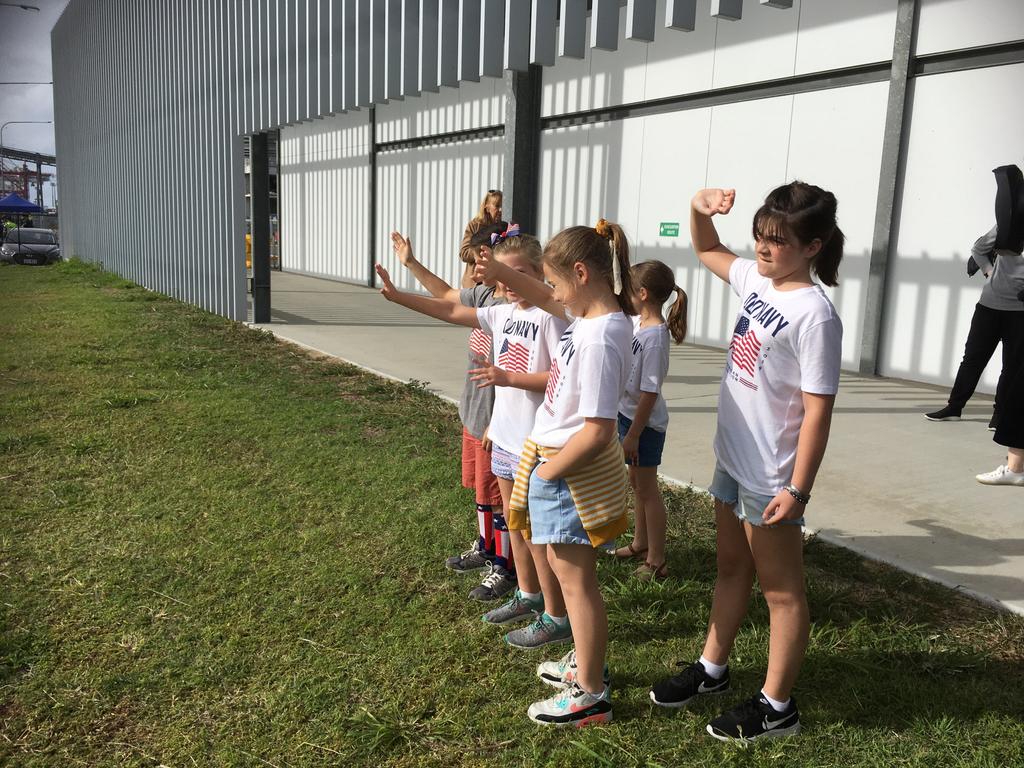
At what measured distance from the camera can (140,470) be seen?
488cm

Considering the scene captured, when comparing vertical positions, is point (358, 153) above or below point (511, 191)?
above

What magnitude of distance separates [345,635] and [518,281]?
4.82 feet

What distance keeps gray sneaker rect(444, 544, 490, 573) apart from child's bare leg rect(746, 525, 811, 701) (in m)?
1.54

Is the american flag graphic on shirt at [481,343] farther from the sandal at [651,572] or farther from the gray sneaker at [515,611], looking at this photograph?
the sandal at [651,572]

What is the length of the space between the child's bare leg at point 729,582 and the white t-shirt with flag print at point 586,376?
0.54m

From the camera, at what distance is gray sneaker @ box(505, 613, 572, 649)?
2.96 m

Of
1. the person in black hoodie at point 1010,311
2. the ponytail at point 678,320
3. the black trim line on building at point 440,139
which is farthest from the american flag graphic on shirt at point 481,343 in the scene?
the black trim line on building at point 440,139

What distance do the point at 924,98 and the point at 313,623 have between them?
24.9 ft

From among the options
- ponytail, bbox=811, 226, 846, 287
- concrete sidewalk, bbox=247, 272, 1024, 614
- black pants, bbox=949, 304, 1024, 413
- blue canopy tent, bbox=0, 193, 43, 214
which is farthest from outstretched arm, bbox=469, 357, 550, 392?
blue canopy tent, bbox=0, 193, 43, 214

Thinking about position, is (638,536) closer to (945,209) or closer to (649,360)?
(649,360)

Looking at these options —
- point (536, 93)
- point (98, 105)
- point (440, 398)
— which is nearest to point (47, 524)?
point (440, 398)

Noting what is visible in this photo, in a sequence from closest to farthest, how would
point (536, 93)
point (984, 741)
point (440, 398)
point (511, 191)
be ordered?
point (984, 741)
point (440, 398)
point (511, 191)
point (536, 93)

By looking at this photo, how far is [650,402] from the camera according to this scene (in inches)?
128

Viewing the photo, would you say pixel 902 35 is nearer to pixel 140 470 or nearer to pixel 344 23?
pixel 344 23
